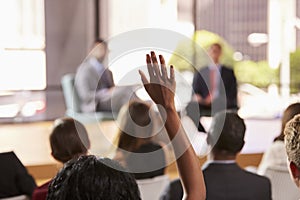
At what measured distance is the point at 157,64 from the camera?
5.04 ft

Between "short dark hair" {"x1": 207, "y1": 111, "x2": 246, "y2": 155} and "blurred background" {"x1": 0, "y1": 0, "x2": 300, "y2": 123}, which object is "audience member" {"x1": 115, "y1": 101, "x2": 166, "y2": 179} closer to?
"short dark hair" {"x1": 207, "y1": 111, "x2": 246, "y2": 155}

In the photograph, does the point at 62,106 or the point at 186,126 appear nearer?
the point at 186,126

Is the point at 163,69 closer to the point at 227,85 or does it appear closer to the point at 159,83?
the point at 159,83

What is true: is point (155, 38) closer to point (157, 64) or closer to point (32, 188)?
point (157, 64)

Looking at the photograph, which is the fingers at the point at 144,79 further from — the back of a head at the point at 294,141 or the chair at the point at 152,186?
the chair at the point at 152,186

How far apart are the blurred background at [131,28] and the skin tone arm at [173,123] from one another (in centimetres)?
811

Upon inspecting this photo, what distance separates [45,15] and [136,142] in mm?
8111

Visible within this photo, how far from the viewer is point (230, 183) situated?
2.71 metres

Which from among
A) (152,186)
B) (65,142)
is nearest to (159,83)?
(65,142)

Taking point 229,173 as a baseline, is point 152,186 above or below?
below

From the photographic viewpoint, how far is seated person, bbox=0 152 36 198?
284 cm

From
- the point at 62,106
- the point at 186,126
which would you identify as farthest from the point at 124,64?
the point at 62,106

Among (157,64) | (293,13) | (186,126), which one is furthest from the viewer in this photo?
(293,13)

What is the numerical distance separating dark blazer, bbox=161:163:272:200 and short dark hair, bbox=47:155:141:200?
1.52 meters
